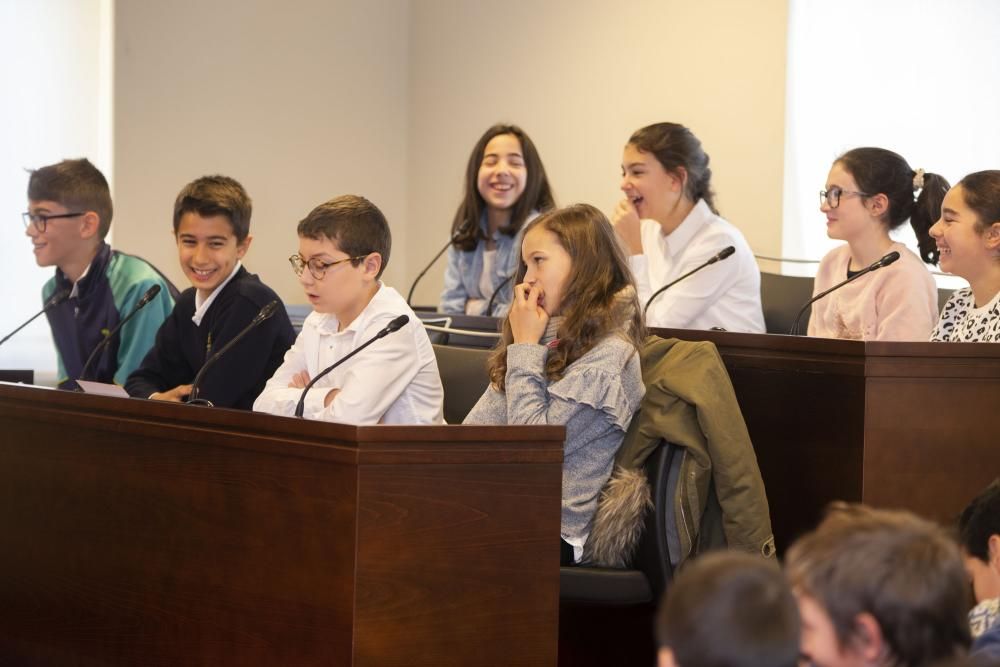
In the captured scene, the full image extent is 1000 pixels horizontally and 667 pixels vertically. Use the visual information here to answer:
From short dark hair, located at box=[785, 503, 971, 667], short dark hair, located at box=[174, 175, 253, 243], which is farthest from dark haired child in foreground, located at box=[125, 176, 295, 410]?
short dark hair, located at box=[785, 503, 971, 667]

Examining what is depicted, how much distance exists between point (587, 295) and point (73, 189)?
2.24 m

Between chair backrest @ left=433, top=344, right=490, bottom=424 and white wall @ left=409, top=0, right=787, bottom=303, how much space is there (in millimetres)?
2791

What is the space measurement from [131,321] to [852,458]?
233 cm

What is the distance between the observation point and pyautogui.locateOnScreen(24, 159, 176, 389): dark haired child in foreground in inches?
→ 169

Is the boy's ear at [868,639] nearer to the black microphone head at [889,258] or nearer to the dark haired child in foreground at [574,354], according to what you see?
the dark haired child in foreground at [574,354]

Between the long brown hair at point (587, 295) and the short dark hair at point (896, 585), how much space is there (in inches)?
59.4

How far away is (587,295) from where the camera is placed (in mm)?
2996

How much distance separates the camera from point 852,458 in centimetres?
297

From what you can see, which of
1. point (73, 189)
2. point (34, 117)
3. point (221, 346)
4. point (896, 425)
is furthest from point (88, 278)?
point (896, 425)

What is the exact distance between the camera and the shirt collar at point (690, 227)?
4609mm

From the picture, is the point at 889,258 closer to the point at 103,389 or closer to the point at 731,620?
the point at 103,389

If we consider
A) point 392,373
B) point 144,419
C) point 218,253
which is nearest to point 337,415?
point 392,373

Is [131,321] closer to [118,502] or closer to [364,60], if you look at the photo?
[118,502]

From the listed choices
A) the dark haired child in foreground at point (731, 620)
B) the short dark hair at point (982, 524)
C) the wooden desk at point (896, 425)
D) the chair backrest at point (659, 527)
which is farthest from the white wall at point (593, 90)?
the dark haired child in foreground at point (731, 620)
